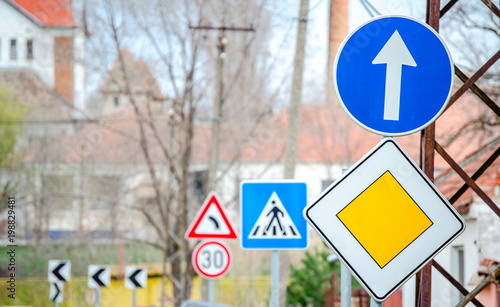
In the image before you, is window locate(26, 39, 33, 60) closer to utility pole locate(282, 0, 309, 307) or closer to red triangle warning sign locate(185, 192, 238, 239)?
utility pole locate(282, 0, 309, 307)

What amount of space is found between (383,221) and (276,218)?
134 inches

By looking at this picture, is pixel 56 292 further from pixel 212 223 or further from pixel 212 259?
pixel 212 223

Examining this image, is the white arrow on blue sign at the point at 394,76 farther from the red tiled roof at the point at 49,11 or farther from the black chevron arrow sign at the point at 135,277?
the red tiled roof at the point at 49,11

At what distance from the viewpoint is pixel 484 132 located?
33.9ft

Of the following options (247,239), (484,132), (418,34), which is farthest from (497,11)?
(484,132)

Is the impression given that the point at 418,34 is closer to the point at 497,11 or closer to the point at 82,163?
the point at 497,11

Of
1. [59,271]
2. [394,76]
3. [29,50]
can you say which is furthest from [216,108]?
[394,76]

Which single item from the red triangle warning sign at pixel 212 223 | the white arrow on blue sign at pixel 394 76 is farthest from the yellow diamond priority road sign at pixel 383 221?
the red triangle warning sign at pixel 212 223

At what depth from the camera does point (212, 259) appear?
10.2 m

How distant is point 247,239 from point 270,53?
17153mm

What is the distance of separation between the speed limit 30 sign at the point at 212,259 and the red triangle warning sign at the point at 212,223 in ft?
0.98

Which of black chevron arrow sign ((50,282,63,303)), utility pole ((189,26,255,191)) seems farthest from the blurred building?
black chevron arrow sign ((50,282,63,303))

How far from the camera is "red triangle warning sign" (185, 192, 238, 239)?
991cm

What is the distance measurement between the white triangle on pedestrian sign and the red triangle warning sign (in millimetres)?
3284
